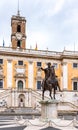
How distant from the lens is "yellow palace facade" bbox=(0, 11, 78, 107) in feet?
197

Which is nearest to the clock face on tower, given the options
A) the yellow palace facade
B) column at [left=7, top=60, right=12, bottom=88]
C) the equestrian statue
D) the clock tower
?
the clock tower

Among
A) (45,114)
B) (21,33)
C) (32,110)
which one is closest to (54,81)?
(45,114)

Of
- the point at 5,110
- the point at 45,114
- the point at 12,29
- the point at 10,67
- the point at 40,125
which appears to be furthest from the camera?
the point at 12,29

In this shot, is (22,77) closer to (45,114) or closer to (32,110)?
(32,110)

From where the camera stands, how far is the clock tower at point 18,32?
2680 inches

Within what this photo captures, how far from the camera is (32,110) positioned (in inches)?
2164

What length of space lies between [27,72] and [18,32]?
10.4 meters

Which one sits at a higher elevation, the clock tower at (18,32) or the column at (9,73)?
the clock tower at (18,32)

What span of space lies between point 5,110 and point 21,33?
20.7 metres

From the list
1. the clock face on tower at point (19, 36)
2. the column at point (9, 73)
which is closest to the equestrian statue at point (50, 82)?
the column at point (9, 73)

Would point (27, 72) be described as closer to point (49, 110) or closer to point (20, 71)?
point (20, 71)

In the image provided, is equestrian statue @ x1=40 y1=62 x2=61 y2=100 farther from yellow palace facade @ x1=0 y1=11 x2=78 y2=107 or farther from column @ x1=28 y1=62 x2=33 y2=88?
column @ x1=28 y1=62 x2=33 y2=88

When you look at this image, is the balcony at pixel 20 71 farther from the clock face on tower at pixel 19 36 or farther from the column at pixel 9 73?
the clock face on tower at pixel 19 36

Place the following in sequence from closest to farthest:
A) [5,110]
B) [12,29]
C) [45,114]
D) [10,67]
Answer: [45,114] → [5,110] → [10,67] → [12,29]
